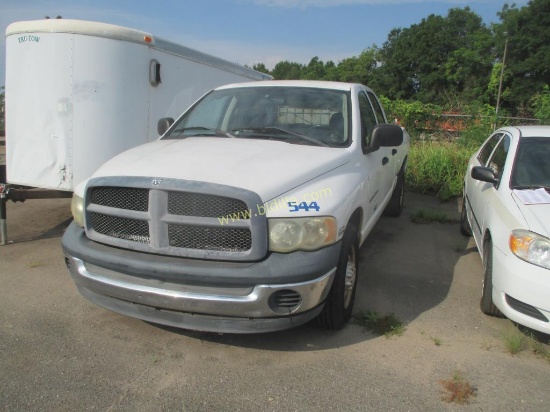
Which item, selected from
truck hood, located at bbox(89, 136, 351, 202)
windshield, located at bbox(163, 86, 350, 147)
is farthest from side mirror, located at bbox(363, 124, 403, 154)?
truck hood, located at bbox(89, 136, 351, 202)

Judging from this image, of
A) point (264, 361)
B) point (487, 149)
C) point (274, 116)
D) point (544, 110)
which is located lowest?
point (264, 361)

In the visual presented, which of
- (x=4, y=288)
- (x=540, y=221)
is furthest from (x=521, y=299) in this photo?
(x=4, y=288)

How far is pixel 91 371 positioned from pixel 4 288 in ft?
5.91

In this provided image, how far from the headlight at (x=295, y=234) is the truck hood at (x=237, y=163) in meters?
0.19

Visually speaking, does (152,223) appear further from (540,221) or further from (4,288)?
(540,221)

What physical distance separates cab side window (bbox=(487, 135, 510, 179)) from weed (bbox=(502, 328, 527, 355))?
1.54 metres

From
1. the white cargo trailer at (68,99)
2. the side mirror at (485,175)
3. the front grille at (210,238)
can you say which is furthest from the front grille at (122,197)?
the side mirror at (485,175)

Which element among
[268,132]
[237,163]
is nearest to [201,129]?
[268,132]

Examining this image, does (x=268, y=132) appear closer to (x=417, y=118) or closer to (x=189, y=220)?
(x=189, y=220)

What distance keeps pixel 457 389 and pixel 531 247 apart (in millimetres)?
1145

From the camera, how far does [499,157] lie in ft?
15.8

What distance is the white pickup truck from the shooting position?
2.74 metres

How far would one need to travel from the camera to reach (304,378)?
2.84 meters

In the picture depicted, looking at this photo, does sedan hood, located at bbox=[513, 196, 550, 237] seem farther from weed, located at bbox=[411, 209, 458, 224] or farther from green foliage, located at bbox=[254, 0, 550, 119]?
green foliage, located at bbox=[254, 0, 550, 119]
